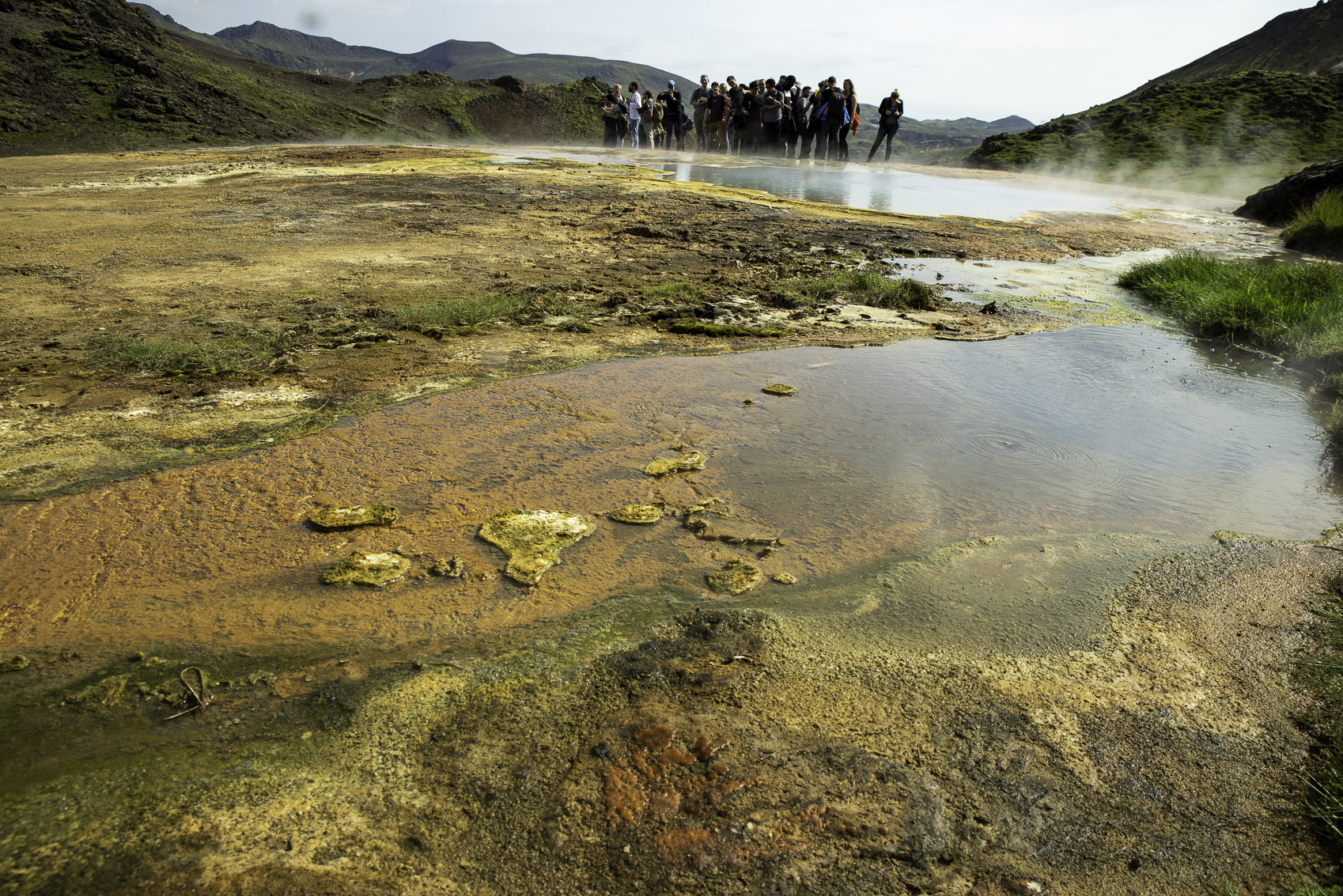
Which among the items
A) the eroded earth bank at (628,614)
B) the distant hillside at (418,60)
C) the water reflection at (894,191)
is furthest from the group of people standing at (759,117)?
the distant hillside at (418,60)

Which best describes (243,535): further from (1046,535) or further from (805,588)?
(1046,535)

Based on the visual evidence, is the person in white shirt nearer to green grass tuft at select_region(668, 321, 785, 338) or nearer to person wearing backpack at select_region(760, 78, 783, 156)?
person wearing backpack at select_region(760, 78, 783, 156)

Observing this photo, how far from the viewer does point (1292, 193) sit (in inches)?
483

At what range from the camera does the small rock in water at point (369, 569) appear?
2.33 m

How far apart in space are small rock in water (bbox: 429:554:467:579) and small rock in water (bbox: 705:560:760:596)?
2.62 ft

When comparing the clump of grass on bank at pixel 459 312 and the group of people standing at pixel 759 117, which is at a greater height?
the group of people standing at pixel 759 117

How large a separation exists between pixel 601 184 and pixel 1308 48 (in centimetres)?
5850

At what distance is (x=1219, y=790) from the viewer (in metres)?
1.76

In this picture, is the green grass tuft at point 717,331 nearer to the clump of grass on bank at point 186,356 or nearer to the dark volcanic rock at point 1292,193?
the clump of grass on bank at point 186,356

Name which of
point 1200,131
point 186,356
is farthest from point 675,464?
point 1200,131

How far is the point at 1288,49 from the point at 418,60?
103 meters

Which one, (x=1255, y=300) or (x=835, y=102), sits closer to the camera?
(x=1255, y=300)

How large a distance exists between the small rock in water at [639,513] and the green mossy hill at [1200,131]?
2604 cm

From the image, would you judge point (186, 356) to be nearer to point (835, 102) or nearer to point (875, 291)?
point (875, 291)
